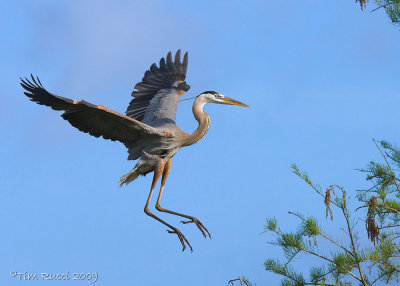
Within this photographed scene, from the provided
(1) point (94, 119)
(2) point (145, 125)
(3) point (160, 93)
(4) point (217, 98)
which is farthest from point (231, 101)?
(1) point (94, 119)

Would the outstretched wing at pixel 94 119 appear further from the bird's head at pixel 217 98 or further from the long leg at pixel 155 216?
the bird's head at pixel 217 98

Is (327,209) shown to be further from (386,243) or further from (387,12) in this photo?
(387,12)

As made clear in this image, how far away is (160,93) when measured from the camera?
811 centimetres

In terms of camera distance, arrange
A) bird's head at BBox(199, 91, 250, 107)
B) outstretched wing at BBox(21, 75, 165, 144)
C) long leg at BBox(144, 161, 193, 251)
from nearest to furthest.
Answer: outstretched wing at BBox(21, 75, 165, 144) < long leg at BBox(144, 161, 193, 251) < bird's head at BBox(199, 91, 250, 107)

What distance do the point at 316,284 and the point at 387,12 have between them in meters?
2.56

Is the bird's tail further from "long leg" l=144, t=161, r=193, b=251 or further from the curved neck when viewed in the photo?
the curved neck

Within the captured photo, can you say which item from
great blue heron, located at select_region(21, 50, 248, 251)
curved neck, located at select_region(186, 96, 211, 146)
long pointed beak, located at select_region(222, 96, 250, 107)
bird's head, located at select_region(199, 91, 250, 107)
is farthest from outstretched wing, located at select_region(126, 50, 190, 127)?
long pointed beak, located at select_region(222, 96, 250, 107)

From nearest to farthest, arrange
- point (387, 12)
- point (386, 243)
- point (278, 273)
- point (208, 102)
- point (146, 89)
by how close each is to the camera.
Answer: point (386, 243), point (278, 273), point (387, 12), point (208, 102), point (146, 89)

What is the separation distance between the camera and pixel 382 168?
219 inches

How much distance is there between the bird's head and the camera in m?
7.30

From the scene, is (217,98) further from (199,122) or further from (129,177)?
(129,177)

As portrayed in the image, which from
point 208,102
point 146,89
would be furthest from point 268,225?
point 146,89

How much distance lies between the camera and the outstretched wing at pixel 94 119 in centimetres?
611

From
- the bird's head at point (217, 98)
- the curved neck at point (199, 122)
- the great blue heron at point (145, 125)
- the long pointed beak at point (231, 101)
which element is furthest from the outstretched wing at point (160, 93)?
the long pointed beak at point (231, 101)
